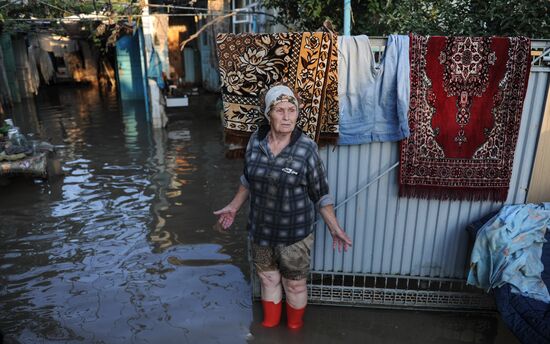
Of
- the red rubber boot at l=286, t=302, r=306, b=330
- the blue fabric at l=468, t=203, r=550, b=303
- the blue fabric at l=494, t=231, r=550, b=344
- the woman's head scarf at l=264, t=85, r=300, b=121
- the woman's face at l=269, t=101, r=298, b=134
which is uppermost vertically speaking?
the woman's head scarf at l=264, t=85, r=300, b=121

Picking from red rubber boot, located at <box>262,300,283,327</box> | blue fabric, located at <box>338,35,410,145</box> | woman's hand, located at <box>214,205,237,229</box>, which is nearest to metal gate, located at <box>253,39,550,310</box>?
blue fabric, located at <box>338,35,410,145</box>

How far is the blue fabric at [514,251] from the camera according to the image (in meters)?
2.79

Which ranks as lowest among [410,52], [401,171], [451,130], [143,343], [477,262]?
[143,343]

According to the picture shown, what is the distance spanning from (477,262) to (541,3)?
272 cm

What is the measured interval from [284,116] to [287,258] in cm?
103

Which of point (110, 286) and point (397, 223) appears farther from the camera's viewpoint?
point (110, 286)

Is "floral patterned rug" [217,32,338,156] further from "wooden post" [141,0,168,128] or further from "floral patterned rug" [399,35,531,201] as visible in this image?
"wooden post" [141,0,168,128]

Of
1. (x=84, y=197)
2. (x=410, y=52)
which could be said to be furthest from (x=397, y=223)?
(x=84, y=197)

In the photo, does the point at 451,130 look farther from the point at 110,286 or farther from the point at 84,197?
the point at 84,197

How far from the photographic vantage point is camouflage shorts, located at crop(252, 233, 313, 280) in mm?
3084

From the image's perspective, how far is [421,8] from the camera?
537 cm

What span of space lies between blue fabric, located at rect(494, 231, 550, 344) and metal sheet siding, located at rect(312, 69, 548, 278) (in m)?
0.60

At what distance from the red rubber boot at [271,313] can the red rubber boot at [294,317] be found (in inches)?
3.0

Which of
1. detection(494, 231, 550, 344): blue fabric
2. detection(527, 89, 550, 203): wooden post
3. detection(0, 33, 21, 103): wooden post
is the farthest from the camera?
detection(0, 33, 21, 103): wooden post
